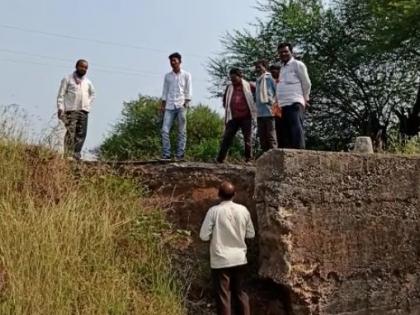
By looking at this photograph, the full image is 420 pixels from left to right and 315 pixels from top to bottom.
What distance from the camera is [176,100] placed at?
374 inches

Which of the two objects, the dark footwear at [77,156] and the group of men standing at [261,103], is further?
the group of men standing at [261,103]

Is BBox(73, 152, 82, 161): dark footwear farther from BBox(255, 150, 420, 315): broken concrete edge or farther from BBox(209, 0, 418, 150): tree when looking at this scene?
BBox(209, 0, 418, 150): tree

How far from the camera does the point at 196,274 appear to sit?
7.36m

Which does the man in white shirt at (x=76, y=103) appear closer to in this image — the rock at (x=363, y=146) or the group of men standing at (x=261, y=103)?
the group of men standing at (x=261, y=103)

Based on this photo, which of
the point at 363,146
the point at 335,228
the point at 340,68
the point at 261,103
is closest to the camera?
the point at 335,228

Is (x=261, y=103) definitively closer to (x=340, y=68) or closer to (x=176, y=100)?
(x=176, y=100)

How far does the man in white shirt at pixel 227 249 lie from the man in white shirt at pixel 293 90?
6.50 feet

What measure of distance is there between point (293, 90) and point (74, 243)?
325 centimetres

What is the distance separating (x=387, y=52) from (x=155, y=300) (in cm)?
1454

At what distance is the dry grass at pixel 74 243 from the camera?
6.30m

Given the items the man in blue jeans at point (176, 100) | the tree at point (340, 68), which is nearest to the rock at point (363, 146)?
the man in blue jeans at point (176, 100)

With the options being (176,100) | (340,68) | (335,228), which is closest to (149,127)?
(340,68)

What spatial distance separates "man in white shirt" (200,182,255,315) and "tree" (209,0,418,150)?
13691 mm

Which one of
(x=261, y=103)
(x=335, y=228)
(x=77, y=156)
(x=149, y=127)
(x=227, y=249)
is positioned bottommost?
(x=227, y=249)
